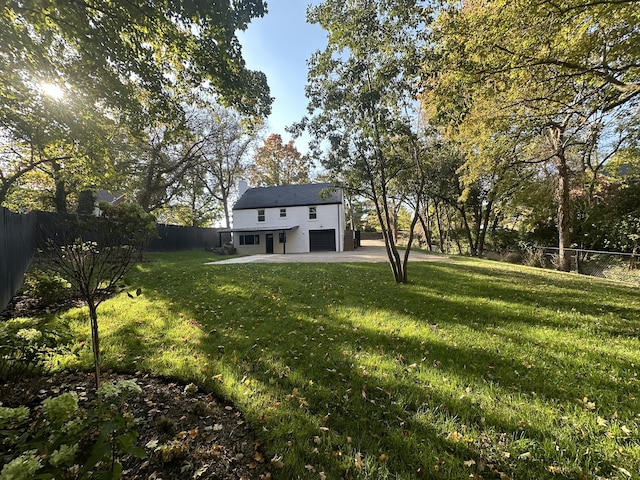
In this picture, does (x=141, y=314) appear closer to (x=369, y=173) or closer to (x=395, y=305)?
(x=395, y=305)

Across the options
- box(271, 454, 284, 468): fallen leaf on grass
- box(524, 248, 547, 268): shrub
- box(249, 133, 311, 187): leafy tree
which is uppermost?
box(249, 133, 311, 187): leafy tree

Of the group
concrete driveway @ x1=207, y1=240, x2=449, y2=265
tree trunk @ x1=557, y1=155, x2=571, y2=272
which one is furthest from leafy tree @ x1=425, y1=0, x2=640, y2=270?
concrete driveway @ x1=207, y1=240, x2=449, y2=265

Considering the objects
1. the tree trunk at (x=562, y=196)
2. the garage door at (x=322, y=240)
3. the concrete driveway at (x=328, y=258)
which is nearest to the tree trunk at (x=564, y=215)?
the tree trunk at (x=562, y=196)

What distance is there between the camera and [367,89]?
275 inches

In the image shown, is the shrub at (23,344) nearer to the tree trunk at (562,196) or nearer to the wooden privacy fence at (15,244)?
the wooden privacy fence at (15,244)

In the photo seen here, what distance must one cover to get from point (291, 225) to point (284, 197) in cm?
294

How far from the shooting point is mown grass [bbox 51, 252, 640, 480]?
2227mm

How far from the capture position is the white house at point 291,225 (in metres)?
22.8

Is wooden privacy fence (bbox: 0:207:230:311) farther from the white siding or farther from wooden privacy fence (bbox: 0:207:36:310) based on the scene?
the white siding

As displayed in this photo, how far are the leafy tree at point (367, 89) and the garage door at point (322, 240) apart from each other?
1445 centimetres

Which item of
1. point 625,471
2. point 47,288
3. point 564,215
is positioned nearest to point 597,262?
point 564,215

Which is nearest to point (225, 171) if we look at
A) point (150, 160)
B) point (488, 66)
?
point (150, 160)

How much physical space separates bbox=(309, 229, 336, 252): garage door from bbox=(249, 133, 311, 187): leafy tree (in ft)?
45.1

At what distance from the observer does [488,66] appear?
6.17m
